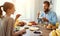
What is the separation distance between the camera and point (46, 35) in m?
1.90

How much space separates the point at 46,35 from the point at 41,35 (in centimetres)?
7

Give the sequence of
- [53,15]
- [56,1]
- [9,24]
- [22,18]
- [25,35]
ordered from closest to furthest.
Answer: [9,24]
[25,35]
[53,15]
[56,1]
[22,18]

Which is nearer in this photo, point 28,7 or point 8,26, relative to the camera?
point 8,26

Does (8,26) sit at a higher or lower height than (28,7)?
lower

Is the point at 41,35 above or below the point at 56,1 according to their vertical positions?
below

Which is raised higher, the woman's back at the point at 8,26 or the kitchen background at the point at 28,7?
the kitchen background at the point at 28,7

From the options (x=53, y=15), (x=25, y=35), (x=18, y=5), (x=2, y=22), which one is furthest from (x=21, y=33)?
(x=18, y=5)

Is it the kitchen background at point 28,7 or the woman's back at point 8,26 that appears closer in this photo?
the woman's back at point 8,26

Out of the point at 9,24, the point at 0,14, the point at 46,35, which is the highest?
the point at 0,14

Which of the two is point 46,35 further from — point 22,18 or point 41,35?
point 22,18

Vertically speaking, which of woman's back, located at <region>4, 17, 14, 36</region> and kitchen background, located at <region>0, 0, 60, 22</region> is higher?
kitchen background, located at <region>0, 0, 60, 22</region>

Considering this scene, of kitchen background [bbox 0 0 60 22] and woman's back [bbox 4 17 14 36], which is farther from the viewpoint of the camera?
kitchen background [bbox 0 0 60 22]

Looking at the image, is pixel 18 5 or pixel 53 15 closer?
pixel 53 15

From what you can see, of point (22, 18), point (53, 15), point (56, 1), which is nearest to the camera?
point (53, 15)
